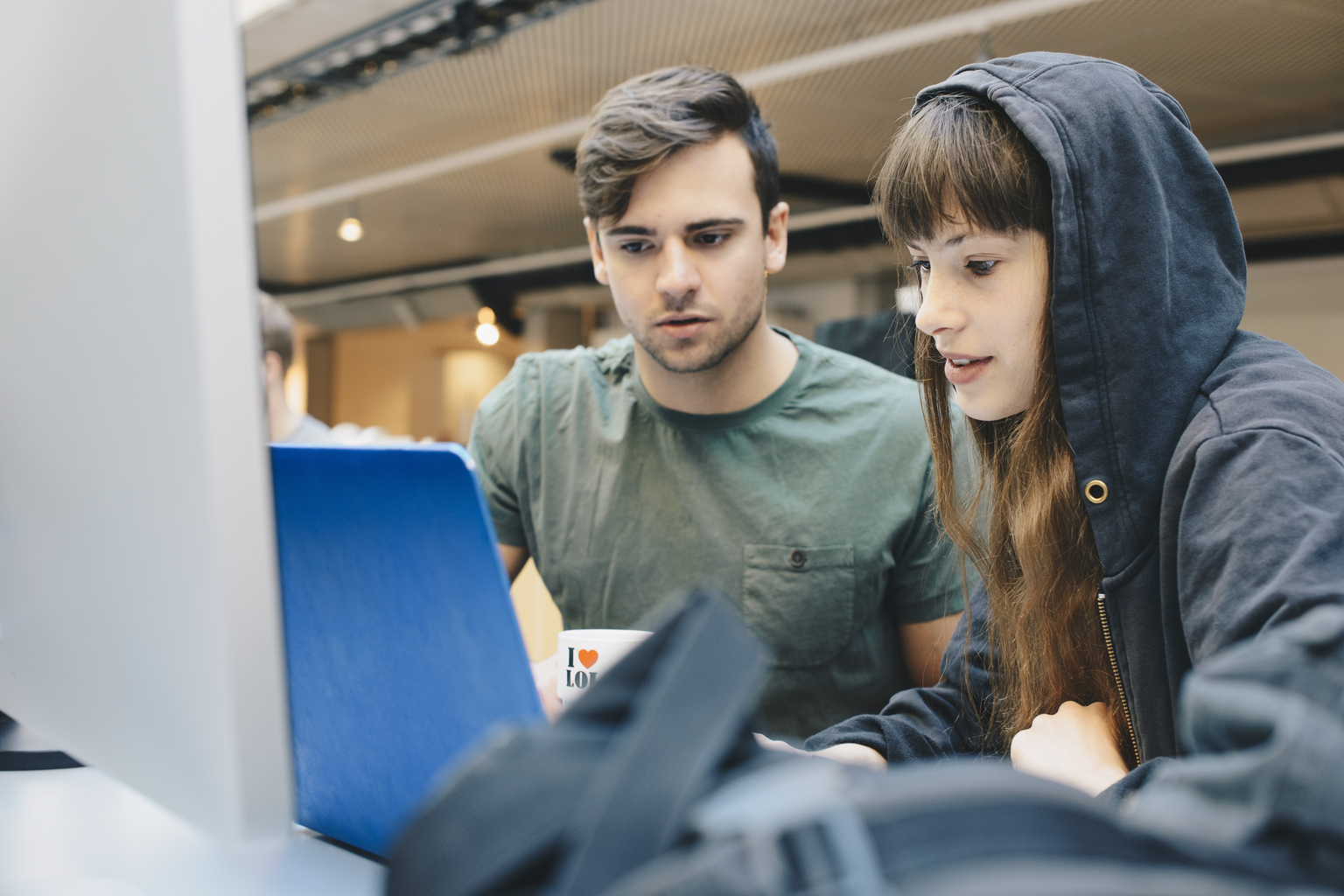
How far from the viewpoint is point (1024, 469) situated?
100cm

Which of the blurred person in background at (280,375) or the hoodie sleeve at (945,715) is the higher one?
the blurred person in background at (280,375)

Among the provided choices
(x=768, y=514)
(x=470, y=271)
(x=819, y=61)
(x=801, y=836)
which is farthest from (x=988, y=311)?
(x=470, y=271)

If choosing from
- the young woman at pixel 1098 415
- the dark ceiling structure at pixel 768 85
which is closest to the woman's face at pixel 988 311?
the young woman at pixel 1098 415

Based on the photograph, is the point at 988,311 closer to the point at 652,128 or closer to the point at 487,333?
the point at 652,128

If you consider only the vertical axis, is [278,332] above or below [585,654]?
above

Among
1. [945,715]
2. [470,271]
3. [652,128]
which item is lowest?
[945,715]

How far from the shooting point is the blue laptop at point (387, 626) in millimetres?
475

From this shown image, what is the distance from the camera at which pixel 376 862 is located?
25.0 inches

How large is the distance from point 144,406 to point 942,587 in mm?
1253

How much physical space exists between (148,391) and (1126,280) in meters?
0.75

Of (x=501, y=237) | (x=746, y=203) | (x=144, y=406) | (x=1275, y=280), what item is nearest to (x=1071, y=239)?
(x=144, y=406)

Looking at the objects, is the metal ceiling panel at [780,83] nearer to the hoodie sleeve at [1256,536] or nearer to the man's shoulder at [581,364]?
the man's shoulder at [581,364]

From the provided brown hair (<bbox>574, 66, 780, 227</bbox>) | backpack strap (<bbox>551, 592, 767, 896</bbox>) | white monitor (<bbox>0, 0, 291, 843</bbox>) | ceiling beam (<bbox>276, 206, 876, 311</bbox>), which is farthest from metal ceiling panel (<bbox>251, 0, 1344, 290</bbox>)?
backpack strap (<bbox>551, 592, 767, 896</bbox>)

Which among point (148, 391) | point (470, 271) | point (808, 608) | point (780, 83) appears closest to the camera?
point (148, 391)
